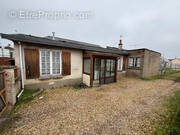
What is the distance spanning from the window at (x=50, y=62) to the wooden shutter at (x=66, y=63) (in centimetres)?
27

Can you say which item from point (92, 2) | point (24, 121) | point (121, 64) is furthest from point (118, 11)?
point (24, 121)

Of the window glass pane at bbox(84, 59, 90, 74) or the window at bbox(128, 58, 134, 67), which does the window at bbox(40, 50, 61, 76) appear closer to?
the window glass pane at bbox(84, 59, 90, 74)

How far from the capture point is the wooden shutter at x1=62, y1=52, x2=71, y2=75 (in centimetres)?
552

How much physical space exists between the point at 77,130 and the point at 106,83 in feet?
17.5

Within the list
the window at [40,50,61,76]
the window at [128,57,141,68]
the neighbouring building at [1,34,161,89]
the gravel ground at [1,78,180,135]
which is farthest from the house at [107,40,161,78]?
the window at [40,50,61,76]

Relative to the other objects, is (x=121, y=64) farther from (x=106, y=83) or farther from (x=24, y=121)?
(x=24, y=121)

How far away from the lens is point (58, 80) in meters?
5.52

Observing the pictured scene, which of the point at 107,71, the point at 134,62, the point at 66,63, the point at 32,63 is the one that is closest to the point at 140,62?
the point at 134,62

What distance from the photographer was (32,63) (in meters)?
4.50

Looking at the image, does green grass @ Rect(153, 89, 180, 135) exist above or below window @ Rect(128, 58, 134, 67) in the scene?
below

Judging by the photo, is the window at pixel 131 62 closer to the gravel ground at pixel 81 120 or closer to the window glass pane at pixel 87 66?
the window glass pane at pixel 87 66

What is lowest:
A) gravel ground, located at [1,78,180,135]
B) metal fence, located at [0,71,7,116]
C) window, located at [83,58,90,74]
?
gravel ground, located at [1,78,180,135]

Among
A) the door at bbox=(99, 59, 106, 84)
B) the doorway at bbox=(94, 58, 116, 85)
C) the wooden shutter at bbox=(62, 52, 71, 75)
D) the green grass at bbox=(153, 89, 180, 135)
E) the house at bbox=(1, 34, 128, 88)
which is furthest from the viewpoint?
the door at bbox=(99, 59, 106, 84)

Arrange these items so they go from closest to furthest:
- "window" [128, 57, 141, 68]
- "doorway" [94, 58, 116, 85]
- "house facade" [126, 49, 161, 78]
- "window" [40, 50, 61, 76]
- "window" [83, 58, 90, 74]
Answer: "window" [40, 50, 61, 76] < "window" [83, 58, 90, 74] < "doorway" [94, 58, 116, 85] < "house facade" [126, 49, 161, 78] < "window" [128, 57, 141, 68]
